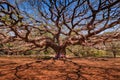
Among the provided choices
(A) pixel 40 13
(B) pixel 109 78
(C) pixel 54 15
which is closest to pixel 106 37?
(C) pixel 54 15

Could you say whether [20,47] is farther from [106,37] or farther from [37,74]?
[37,74]

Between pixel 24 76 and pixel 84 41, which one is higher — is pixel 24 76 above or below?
below

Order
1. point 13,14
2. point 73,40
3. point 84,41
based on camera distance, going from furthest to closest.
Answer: point 73,40 → point 84,41 → point 13,14

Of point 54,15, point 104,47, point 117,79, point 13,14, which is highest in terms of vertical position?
point 54,15

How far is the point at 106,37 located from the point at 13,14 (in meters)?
4.17

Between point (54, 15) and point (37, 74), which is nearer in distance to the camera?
point (37, 74)

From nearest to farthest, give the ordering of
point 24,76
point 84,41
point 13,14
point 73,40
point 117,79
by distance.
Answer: point 117,79 → point 24,76 → point 13,14 → point 84,41 → point 73,40

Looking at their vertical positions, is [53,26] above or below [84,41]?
above

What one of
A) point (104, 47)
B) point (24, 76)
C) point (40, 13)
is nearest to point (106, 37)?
point (104, 47)

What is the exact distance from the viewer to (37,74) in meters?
4.97

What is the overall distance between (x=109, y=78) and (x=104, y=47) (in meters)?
5.18

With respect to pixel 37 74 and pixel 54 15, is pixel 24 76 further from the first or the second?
pixel 54 15

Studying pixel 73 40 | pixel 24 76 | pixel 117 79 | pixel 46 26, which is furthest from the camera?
pixel 46 26

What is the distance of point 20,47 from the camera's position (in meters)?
9.27
